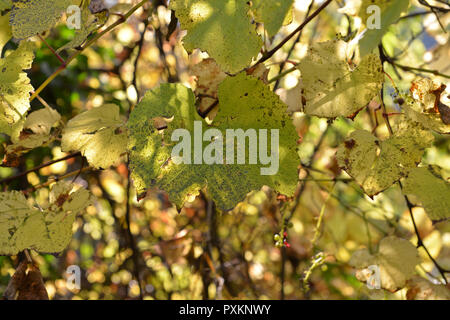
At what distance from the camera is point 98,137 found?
1.66 feet

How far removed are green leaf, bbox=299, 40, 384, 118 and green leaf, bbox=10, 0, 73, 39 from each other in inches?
10.6

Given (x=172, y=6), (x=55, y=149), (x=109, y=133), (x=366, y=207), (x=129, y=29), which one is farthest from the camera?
(x=129, y=29)

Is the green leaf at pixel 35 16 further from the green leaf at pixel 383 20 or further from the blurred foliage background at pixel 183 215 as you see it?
the blurred foliage background at pixel 183 215

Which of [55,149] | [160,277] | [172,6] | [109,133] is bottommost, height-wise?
[160,277]

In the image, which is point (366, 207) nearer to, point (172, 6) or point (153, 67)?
point (153, 67)

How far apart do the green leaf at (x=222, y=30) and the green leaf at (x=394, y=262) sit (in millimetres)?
359

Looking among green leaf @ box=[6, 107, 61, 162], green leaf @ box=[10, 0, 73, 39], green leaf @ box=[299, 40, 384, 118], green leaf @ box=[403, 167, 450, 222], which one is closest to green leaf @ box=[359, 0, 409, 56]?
green leaf @ box=[299, 40, 384, 118]

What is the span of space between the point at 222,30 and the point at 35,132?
1.15 feet

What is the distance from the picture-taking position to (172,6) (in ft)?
1.30

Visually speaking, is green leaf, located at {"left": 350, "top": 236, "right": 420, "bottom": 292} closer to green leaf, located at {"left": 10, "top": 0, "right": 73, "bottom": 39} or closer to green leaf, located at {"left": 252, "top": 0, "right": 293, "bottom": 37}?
green leaf, located at {"left": 252, "top": 0, "right": 293, "bottom": 37}

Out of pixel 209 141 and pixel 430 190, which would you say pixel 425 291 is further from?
pixel 209 141

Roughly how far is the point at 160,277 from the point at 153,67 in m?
0.80

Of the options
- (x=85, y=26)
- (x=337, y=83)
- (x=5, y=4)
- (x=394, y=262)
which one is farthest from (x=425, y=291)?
(x=5, y=4)
